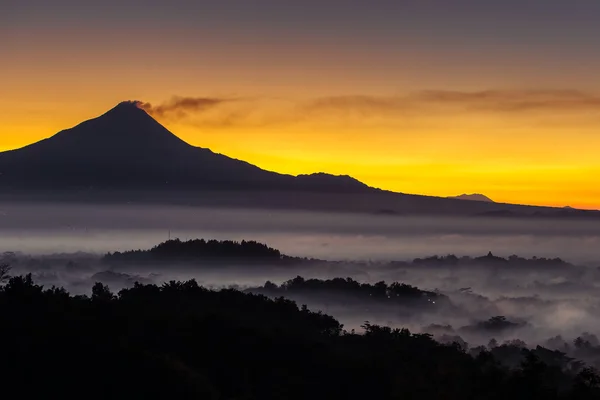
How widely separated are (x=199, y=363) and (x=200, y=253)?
136327mm

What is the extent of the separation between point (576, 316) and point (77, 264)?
72.6m

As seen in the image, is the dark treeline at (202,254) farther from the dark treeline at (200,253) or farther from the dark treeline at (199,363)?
the dark treeline at (199,363)

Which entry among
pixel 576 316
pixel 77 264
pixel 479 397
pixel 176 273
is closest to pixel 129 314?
pixel 479 397

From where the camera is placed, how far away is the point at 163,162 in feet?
619

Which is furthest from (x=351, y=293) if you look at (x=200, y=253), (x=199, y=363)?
(x=199, y=363)

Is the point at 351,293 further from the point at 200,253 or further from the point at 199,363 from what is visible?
the point at 199,363

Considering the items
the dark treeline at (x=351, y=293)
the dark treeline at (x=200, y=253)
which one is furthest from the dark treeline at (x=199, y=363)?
the dark treeline at (x=200, y=253)

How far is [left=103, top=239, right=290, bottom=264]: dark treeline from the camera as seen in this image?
170 meters

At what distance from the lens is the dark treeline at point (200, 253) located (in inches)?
6713

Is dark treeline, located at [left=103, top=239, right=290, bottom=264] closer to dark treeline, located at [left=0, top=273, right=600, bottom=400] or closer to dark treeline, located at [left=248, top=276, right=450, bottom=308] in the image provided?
dark treeline, located at [left=248, top=276, right=450, bottom=308]

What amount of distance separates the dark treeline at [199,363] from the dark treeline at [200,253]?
411 ft

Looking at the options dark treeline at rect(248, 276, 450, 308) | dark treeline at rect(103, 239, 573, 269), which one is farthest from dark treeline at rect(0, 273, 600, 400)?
dark treeline at rect(103, 239, 573, 269)

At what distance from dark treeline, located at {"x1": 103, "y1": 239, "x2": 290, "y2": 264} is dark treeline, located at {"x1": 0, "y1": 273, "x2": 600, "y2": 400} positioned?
411 feet

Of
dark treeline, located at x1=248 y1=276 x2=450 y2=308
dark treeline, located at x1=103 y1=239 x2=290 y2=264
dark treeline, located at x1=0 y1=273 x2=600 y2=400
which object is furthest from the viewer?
dark treeline, located at x1=103 y1=239 x2=290 y2=264
